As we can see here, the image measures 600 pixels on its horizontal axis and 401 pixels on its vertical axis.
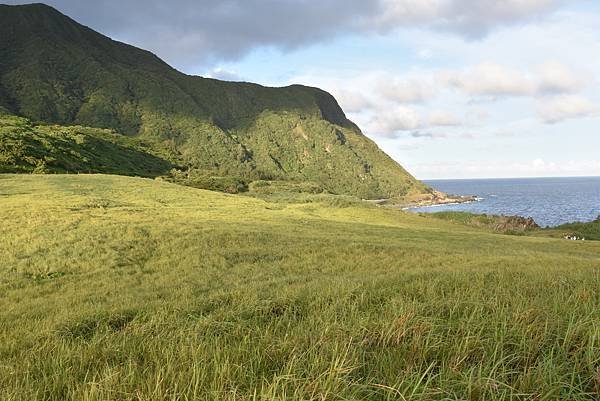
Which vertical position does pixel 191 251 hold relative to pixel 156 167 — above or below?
below

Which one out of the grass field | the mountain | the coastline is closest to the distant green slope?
the mountain

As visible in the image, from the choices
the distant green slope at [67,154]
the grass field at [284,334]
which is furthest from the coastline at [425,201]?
the grass field at [284,334]

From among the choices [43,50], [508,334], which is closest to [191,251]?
[508,334]

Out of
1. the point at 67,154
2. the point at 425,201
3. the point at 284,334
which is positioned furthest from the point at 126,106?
the point at 284,334

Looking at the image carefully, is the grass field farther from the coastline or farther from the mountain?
the coastline

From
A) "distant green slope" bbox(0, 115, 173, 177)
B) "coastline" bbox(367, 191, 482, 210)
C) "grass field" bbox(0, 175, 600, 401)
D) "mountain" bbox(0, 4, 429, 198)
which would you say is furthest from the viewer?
"coastline" bbox(367, 191, 482, 210)

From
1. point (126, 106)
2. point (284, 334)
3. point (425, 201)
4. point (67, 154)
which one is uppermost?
point (126, 106)

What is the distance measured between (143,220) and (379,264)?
12.7 metres

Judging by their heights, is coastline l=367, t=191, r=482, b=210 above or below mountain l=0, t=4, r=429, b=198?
below

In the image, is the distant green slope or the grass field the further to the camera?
the distant green slope

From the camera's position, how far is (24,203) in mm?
24359

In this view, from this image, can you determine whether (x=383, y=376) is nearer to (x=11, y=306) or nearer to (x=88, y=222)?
(x=11, y=306)

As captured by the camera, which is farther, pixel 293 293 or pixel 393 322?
pixel 293 293

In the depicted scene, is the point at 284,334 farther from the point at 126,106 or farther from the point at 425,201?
the point at 425,201
